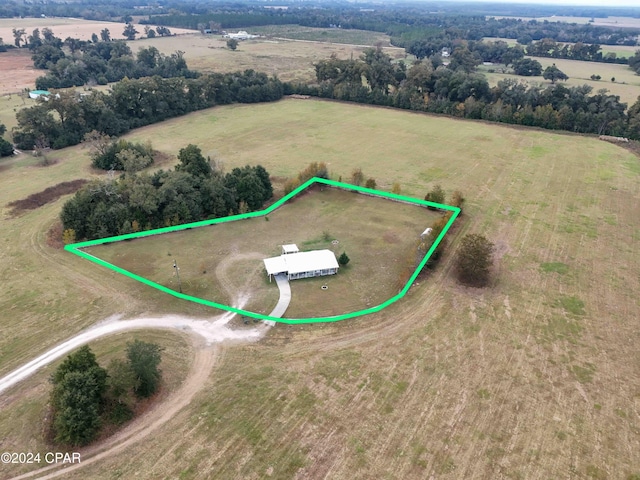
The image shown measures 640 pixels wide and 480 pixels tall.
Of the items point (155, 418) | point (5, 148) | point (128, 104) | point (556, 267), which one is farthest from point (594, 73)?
point (155, 418)

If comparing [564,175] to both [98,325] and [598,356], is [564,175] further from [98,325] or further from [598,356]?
[98,325]

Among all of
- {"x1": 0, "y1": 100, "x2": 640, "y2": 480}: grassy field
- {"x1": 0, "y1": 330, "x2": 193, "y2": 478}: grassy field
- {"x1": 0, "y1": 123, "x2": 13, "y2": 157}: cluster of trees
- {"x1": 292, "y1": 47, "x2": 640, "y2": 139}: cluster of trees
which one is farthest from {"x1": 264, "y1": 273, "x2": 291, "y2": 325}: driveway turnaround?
{"x1": 292, "y1": 47, "x2": 640, "y2": 139}: cluster of trees

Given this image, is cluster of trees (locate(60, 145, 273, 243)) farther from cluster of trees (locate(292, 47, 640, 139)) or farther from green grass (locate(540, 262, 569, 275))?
cluster of trees (locate(292, 47, 640, 139))

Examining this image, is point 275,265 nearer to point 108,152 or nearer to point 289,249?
point 289,249

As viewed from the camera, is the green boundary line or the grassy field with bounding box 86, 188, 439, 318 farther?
the grassy field with bounding box 86, 188, 439, 318

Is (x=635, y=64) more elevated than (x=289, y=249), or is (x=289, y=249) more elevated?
(x=635, y=64)

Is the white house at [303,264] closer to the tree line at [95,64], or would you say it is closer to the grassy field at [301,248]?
the grassy field at [301,248]
